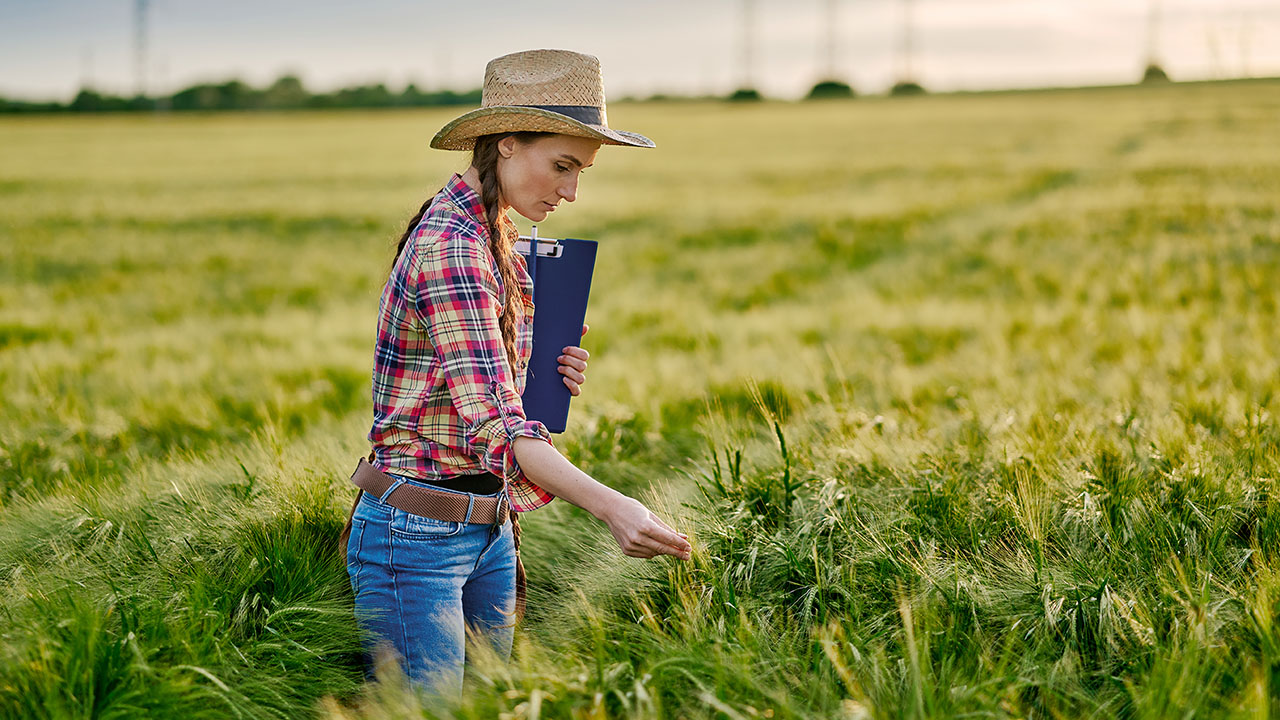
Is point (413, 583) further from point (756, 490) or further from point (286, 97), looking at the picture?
point (286, 97)

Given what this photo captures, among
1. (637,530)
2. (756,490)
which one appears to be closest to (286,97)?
(756,490)

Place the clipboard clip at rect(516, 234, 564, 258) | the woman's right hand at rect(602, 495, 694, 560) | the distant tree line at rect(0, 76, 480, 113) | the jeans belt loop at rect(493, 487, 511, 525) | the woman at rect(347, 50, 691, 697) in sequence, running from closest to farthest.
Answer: the woman's right hand at rect(602, 495, 694, 560), the woman at rect(347, 50, 691, 697), the jeans belt loop at rect(493, 487, 511, 525), the clipboard clip at rect(516, 234, 564, 258), the distant tree line at rect(0, 76, 480, 113)

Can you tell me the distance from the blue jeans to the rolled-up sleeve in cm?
35

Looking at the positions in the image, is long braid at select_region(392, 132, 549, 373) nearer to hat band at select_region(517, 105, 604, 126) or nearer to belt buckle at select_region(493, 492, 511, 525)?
hat band at select_region(517, 105, 604, 126)

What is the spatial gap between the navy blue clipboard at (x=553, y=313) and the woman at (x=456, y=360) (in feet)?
0.34

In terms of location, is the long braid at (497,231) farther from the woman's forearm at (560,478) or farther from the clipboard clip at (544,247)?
the woman's forearm at (560,478)

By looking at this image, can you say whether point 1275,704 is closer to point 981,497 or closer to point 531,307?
point 981,497

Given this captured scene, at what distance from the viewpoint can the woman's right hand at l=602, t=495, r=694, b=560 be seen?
2.09m

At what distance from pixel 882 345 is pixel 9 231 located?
15804 millimetres

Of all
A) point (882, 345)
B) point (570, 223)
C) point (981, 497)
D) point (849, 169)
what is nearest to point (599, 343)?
point (882, 345)

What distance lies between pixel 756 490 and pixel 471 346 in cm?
136

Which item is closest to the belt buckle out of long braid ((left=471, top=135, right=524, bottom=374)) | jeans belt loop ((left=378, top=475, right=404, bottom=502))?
jeans belt loop ((left=378, top=475, right=404, bottom=502))

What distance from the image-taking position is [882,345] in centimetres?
727

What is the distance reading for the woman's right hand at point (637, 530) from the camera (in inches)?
82.2
